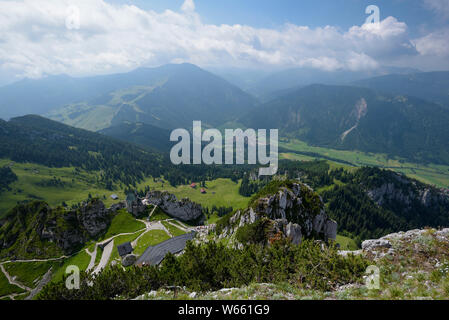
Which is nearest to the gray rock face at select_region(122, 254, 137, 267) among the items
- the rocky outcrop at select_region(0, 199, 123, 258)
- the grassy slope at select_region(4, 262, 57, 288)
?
the rocky outcrop at select_region(0, 199, 123, 258)

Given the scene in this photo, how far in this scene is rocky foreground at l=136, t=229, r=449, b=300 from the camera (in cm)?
1639

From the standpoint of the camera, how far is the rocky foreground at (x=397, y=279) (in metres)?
16.4

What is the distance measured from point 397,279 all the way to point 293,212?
5309 centimetres

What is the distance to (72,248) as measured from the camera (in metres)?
88.4

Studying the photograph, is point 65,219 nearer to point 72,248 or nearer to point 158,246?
point 72,248

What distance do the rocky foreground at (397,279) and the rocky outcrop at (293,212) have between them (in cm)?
4180

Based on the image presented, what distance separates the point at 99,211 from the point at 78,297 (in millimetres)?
74883

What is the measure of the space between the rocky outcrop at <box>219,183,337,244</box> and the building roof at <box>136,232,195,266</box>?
57.7 ft

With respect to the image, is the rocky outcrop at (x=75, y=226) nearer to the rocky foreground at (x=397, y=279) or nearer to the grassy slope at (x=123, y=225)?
the grassy slope at (x=123, y=225)

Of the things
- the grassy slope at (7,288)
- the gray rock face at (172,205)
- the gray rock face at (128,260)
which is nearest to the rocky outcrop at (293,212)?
the gray rock face at (128,260)

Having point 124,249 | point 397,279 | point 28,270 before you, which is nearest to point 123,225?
point 124,249

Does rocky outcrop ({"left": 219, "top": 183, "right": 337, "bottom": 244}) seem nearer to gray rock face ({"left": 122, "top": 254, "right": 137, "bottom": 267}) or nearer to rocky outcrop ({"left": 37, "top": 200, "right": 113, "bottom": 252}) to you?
gray rock face ({"left": 122, "top": 254, "right": 137, "bottom": 267})
